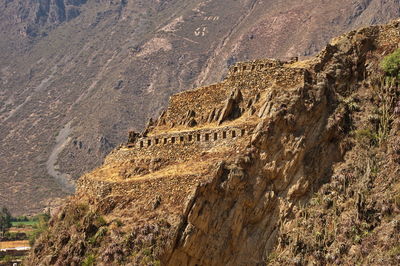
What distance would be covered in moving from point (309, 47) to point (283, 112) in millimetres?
154137

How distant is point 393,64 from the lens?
1911 inches

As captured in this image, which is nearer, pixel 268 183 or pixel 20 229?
pixel 268 183

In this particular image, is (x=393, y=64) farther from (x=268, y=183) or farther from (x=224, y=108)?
(x=224, y=108)

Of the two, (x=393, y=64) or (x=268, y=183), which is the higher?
(x=393, y=64)

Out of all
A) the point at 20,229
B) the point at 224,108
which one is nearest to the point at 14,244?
the point at 20,229

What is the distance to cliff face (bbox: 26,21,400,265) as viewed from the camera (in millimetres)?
44406

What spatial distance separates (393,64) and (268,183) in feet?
36.7

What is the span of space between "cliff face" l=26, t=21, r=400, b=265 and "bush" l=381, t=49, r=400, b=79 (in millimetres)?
739

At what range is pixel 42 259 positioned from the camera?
158 feet

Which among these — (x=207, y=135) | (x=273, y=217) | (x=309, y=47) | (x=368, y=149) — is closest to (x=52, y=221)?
(x=207, y=135)

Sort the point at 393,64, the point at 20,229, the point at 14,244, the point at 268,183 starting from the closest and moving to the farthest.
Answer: the point at 268,183, the point at 393,64, the point at 14,244, the point at 20,229

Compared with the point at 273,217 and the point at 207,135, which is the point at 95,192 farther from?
the point at 273,217

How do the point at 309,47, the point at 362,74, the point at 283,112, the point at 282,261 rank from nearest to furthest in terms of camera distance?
1. the point at 282,261
2. the point at 283,112
3. the point at 362,74
4. the point at 309,47

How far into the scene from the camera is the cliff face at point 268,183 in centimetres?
4441
